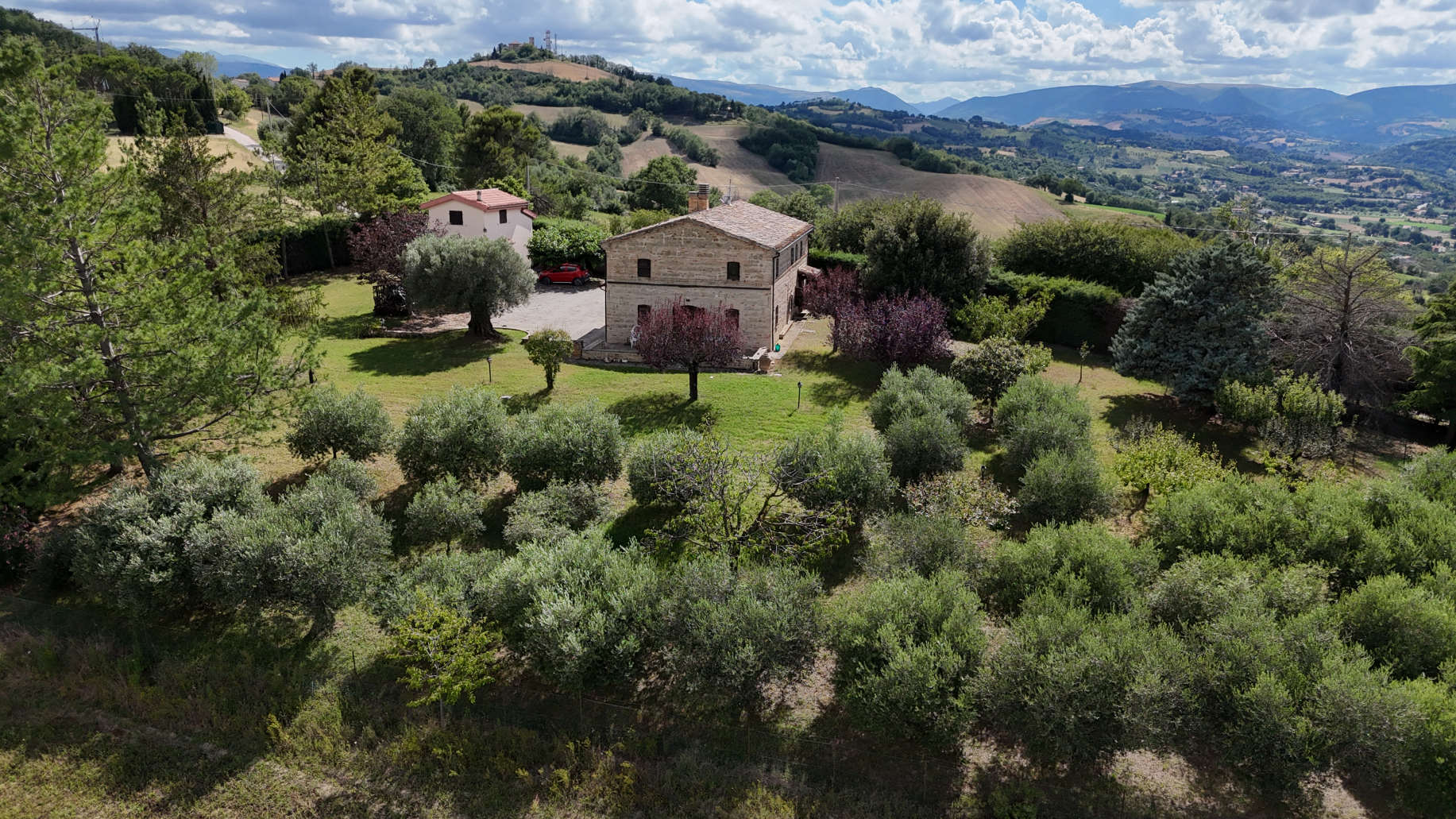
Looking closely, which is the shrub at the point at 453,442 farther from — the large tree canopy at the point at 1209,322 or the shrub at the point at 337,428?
the large tree canopy at the point at 1209,322

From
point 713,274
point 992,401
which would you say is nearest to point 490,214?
point 713,274

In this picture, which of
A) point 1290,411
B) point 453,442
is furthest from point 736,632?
point 1290,411

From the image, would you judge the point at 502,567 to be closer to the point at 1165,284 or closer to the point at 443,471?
the point at 443,471

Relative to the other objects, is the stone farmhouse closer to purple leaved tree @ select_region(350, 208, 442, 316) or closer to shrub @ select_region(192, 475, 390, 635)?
purple leaved tree @ select_region(350, 208, 442, 316)

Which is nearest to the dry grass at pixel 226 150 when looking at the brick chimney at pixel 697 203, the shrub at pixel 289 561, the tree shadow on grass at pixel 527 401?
the brick chimney at pixel 697 203

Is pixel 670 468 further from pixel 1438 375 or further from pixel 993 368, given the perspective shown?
pixel 1438 375

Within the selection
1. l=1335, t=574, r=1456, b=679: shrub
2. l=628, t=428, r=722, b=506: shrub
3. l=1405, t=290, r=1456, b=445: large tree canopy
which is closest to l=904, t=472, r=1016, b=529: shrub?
l=628, t=428, r=722, b=506: shrub
